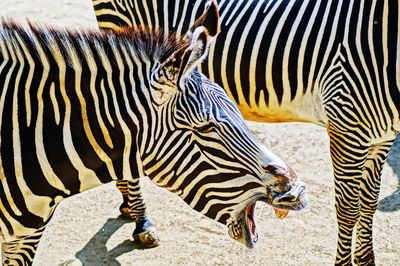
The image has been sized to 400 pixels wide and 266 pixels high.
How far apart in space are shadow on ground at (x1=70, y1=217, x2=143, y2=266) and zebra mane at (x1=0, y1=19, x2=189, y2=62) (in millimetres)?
2743

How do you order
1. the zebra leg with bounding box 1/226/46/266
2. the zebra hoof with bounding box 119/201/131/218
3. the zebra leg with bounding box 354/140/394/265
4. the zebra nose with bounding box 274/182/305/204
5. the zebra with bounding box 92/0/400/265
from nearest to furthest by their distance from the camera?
the zebra nose with bounding box 274/182/305/204 < the zebra leg with bounding box 1/226/46/266 < the zebra with bounding box 92/0/400/265 < the zebra leg with bounding box 354/140/394/265 < the zebra hoof with bounding box 119/201/131/218

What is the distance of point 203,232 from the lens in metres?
6.18

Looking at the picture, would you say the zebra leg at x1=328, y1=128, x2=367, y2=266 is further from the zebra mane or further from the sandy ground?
the zebra mane

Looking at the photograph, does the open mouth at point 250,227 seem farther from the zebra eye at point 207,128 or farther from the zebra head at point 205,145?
the zebra eye at point 207,128

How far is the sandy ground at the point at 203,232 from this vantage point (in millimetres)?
5844

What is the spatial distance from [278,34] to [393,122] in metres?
1.14

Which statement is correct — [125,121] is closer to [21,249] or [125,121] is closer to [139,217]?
[21,249]

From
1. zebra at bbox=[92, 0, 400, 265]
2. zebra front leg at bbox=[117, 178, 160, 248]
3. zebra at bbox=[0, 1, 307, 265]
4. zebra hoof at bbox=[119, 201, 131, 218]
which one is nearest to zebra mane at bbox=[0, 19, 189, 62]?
zebra at bbox=[0, 1, 307, 265]

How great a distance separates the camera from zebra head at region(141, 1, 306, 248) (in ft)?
11.4

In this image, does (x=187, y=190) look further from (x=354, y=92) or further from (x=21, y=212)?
(x=354, y=92)

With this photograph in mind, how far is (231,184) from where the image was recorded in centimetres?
355

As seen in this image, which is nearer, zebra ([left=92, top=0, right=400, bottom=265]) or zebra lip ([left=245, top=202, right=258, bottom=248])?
zebra lip ([left=245, top=202, right=258, bottom=248])

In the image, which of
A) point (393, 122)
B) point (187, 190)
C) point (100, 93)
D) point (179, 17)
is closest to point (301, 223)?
point (393, 122)

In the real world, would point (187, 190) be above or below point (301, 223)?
above
